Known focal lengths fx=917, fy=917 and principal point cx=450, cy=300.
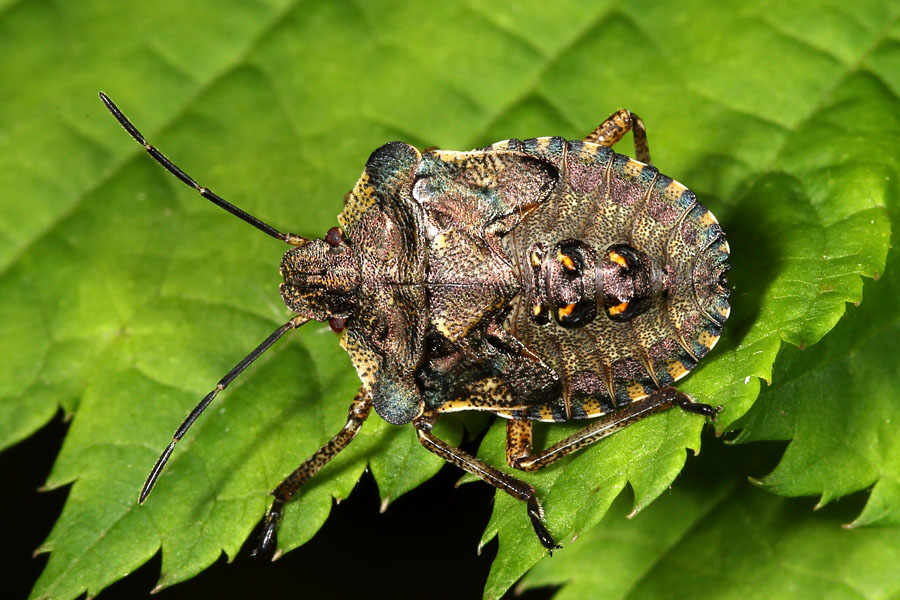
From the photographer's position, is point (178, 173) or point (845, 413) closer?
point (845, 413)

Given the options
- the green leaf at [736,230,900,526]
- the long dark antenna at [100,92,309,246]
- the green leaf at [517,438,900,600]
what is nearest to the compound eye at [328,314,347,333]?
the long dark antenna at [100,92,309,246]

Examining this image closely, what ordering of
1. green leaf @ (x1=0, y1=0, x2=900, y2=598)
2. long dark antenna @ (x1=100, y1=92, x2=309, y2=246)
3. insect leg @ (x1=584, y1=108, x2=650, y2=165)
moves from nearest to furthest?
green leaf @ (x1=0, y1=0, x2=900, y2=598) → long dark antenna @ (x1=100, y1=92, x2=309, y2=246) → insect leg @ (x1=584, y1=108, x2=650, y2=165)

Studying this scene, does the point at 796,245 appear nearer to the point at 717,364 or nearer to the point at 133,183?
the point at 717,364

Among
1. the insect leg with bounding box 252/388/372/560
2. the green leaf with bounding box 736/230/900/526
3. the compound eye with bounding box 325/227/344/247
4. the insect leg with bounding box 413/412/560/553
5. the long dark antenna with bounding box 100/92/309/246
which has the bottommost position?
the insect leg with bounding box 252/388/372/560

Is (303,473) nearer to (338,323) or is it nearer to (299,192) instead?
(338,323)

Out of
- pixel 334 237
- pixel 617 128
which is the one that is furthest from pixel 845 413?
pixel 334 237

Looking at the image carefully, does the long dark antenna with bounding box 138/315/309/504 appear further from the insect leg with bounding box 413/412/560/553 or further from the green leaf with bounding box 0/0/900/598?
the insect leg with bounding box 413/412/560/553
